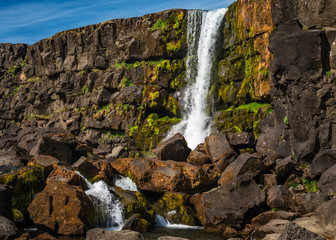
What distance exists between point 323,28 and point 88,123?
27450 mm

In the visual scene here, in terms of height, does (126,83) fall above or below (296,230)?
above

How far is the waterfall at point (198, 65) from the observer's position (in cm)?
3195

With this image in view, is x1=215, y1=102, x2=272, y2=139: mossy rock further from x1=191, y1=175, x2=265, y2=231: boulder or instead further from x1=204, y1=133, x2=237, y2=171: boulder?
x1=191, y1=175, x2=265, y2=231: boulder

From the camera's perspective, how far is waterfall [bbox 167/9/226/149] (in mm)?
31952

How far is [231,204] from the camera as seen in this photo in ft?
52.1

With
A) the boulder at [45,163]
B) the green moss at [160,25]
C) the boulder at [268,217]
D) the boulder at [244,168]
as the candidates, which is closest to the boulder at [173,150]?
the boulder at [244,168]

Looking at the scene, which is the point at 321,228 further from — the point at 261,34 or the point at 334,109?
the point at 261,34

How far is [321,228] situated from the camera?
12.4 meters

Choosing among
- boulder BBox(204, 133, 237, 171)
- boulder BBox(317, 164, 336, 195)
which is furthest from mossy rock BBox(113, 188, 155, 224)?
boulder BBox(317, 164, 336, 195)

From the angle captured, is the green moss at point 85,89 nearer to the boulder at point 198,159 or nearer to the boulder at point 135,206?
the boulder at point 198,159

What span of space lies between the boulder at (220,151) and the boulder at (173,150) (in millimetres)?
1289

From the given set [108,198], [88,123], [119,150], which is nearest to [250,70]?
[119,150]

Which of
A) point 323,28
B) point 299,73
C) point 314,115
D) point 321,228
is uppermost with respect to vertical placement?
point 323,28

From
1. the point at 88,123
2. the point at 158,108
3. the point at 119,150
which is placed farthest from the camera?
the point at 88,123
